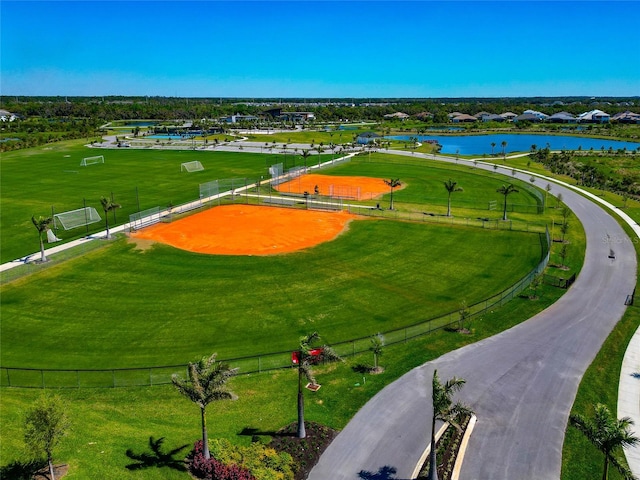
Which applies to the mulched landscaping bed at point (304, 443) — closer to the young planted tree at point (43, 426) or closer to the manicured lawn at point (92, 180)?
the young planted tree at point (43, 426)

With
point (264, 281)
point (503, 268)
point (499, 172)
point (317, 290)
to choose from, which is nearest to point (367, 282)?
point (317, 290)

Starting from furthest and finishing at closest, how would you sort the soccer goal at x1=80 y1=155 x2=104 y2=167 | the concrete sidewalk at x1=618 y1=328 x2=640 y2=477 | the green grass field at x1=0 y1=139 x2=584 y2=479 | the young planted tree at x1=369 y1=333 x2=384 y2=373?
the soccer goal at x1=80 y1=155 x2=104 y2=167, the young planted tree at x1=369 y1=333 x2=384 y2=373, the green grass field at x1=0 y1=139 x2=584 y2=479, the concrete sidewalk at x1=618 y1=328 x2=640 y2=477

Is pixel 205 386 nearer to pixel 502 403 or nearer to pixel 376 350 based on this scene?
pixel 376 350

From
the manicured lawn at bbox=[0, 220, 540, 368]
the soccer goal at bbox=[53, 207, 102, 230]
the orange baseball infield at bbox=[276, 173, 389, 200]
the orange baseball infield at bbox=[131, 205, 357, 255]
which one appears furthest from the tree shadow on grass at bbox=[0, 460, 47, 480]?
the orange baseball infield at bbox=[276, 173, 389, 200]

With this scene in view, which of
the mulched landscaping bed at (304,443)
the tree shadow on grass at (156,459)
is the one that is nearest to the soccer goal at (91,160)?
the tree shadow on grass at (156,459)

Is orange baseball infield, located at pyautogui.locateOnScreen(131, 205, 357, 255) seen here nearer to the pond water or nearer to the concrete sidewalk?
the concrete sidewalk
